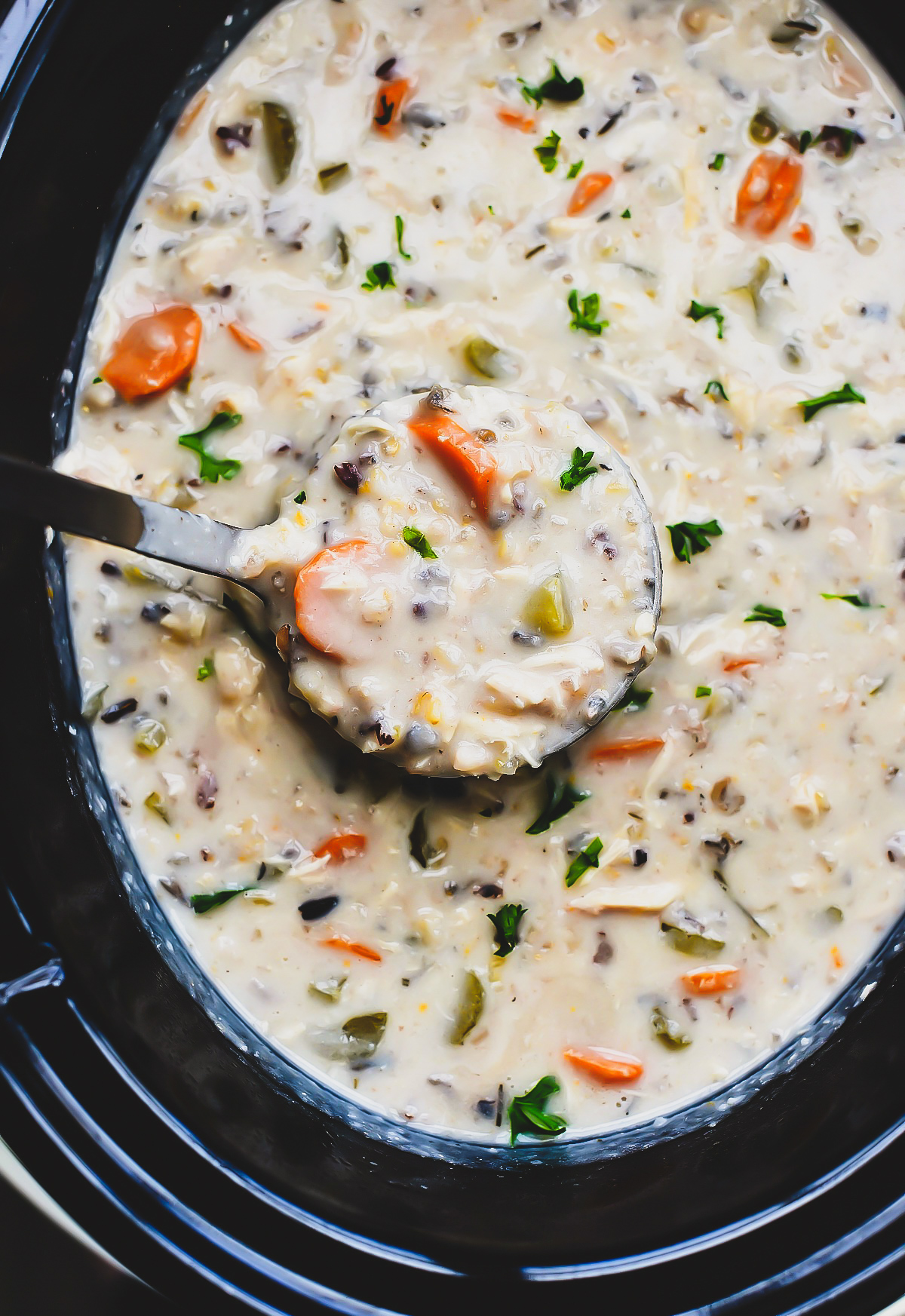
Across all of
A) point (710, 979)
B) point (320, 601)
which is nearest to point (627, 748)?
point (710, 979)

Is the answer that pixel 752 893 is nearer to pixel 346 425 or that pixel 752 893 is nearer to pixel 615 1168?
pixel 615 1168

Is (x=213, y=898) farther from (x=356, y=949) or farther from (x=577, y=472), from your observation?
(x=577, y=472)

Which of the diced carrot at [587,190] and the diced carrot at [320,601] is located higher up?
the diced carrot at [587,190]

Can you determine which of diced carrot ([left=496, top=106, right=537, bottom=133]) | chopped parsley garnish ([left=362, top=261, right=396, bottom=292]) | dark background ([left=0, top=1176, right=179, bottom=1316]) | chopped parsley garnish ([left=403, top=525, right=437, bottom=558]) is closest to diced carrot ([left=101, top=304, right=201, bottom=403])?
chopped parsley garnish ([left=362, top=261, right=396, bottom=292])

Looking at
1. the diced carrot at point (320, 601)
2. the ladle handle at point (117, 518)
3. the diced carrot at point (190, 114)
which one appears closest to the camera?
the ladle handle at point (117, 518)

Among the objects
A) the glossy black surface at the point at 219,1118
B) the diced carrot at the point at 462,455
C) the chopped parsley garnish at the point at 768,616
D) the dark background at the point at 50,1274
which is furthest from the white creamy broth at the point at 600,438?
the dark background at the point at 50,1274

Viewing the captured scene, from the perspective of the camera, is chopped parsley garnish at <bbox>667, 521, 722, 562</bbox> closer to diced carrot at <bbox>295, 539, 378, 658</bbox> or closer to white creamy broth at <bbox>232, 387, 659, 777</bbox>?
white creamy broth at <bbox>232, 387, 659, 777</bbox>

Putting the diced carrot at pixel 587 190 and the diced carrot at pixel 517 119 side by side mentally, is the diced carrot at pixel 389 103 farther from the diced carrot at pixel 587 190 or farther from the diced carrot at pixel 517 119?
the diced carrot at pixel 587 190
